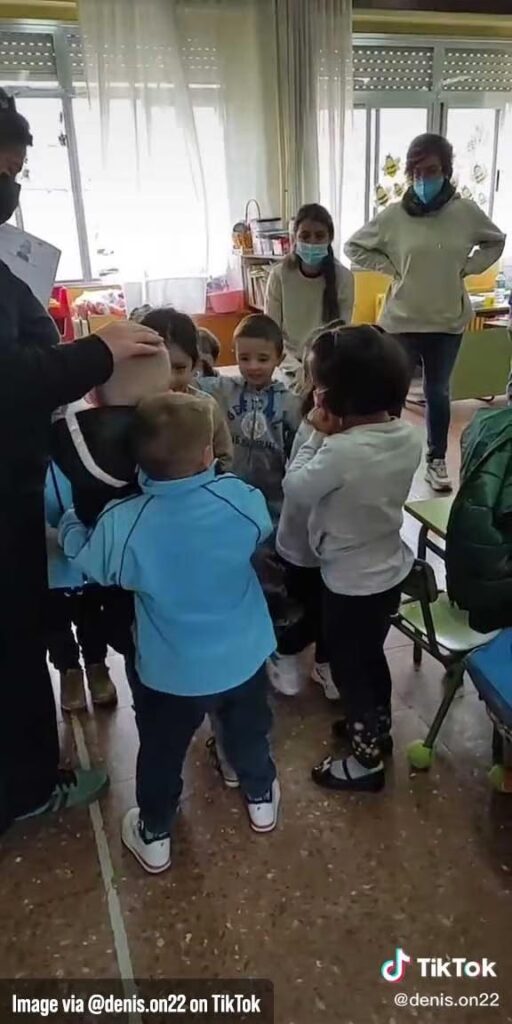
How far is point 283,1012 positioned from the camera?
1.27 m

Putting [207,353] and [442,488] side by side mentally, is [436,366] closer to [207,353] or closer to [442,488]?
[442,488]

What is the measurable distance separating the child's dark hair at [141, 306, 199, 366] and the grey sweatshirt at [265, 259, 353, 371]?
1.06 metres

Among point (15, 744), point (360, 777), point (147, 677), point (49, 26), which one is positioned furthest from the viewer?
point (49, 26)

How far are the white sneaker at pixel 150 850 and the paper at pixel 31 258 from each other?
42.1 inches

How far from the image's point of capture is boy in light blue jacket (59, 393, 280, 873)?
1232 millimetres

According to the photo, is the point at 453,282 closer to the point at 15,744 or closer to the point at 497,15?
the point at 15,744

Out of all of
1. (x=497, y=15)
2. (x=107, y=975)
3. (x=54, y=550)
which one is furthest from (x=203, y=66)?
(x=107, y=975)

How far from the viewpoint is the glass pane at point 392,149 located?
232 inches

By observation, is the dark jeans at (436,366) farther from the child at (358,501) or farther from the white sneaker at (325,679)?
the child at (358,501)

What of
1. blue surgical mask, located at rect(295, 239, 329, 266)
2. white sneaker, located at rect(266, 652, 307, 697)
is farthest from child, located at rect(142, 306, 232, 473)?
blue surgical mask, located at rect(295, 239, 329, 266)

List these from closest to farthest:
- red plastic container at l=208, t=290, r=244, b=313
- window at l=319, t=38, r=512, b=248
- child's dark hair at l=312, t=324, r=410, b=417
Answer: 1. child's dark hair at l=312, t=324, r=410, b=417
2. red plastic container at l=208, t=290, r=244, b=313
3. window at l=319, t=38, r=512, b=248

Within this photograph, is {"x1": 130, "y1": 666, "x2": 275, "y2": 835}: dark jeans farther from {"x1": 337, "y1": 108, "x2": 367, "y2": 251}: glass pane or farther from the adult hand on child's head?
{"x1": 337, "y1": 108, "x2": 367, "y2": 251}: glass pane

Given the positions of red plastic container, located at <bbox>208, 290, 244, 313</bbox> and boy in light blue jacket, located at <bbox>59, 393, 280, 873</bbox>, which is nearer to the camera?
boy in light blue jacket, located at <bbox>59, 393, 280, 873</bbox>

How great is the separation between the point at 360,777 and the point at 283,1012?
535mm
